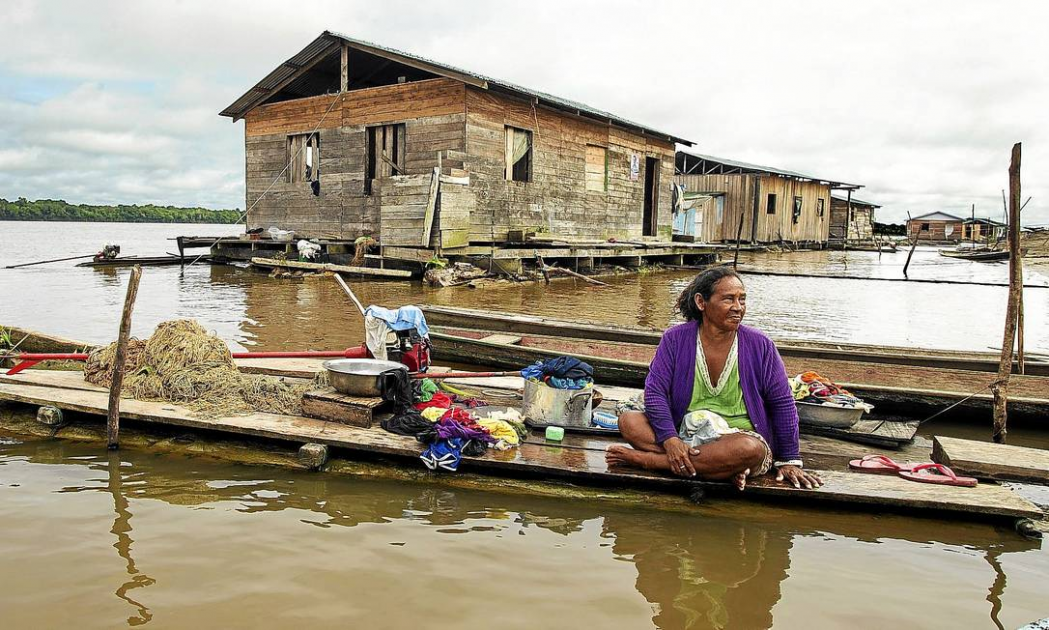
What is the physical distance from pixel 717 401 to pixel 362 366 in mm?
2741

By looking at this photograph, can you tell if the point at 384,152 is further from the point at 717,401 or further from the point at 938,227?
the point at 938,227

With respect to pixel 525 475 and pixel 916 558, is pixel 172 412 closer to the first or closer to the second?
pixel 525 475

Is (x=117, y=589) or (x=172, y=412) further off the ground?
(x=172, y=412)

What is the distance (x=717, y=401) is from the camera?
408 centimetres

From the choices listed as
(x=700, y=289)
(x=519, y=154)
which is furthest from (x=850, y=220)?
(x=700, y=289)

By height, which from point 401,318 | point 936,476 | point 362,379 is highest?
point 401,318

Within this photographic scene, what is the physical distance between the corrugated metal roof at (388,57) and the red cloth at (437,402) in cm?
1216

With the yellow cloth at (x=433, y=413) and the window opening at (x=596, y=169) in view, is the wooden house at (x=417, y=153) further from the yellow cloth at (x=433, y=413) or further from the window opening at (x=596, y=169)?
the yellow cloth at (x=433, y=413)

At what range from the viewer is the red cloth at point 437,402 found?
5214 mm

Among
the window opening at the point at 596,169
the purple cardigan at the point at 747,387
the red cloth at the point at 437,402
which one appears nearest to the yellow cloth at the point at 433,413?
the red cloth at the point at 437,402

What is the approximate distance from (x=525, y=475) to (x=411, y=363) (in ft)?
6.07

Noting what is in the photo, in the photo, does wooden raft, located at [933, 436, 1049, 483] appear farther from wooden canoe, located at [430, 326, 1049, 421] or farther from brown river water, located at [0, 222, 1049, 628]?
wooden canoe, located at [430, 326, 1049, 421]

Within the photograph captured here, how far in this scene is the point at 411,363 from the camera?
5.80 m

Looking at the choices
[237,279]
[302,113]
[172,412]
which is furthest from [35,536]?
[302,113]
